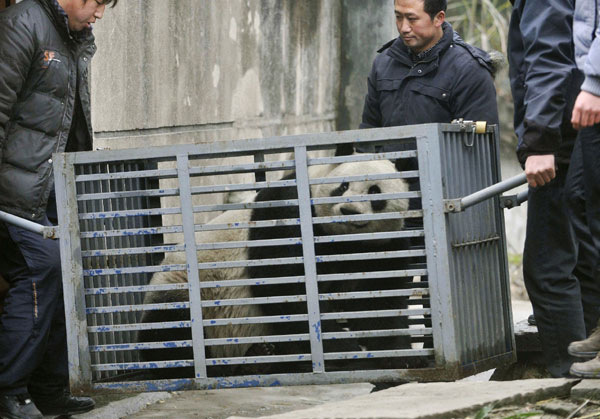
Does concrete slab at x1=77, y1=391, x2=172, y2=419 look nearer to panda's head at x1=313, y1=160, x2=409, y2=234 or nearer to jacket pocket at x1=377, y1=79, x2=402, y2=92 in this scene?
panda's head at x1=313, y1=160, x2=409, y2=234

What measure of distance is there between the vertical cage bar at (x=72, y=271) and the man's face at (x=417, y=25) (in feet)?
5.99

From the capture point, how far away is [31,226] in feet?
13.5

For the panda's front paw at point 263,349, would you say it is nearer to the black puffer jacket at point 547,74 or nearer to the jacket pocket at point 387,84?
the jacket pocket at point 387,84

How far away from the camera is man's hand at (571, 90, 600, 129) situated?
3385 millimetres

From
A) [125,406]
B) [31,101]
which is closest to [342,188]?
[31,101]

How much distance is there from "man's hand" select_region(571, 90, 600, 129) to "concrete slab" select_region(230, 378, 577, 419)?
0.89m

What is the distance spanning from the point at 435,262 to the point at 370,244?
82 centimetres

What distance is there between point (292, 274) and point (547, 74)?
1330mm

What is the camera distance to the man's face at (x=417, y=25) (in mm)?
4824

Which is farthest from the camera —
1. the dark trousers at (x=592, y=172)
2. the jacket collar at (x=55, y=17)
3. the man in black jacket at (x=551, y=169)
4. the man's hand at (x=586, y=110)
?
the jacket collar at (x=55, y=17)

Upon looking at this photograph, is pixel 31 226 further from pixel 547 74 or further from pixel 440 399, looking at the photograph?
pixel 547 74

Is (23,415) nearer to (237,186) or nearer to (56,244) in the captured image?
(56,244)

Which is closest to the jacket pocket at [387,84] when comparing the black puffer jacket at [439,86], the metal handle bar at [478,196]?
the black puffer jacket at [439,86]

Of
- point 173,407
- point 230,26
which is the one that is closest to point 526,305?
point 230,26
